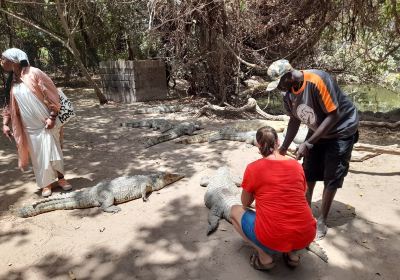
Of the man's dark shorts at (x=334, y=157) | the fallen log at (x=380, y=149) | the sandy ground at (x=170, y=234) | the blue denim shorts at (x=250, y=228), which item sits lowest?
the sandy ground at (x=170, y=234)

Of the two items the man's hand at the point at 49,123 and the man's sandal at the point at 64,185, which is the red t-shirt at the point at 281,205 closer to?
A: the man's hand at the point at 49,123

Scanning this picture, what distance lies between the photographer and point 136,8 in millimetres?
12484

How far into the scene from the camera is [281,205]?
2547 millimetres

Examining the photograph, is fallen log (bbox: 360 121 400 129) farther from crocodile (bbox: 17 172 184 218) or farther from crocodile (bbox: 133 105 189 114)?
crocodile (bbox: 17 172 184 218)

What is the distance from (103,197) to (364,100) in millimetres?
11937

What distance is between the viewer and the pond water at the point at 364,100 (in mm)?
11508

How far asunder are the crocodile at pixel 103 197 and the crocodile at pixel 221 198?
798mm

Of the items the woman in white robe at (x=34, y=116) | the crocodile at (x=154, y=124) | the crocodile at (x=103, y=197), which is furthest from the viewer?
the crocodile at (x=154, y=124)

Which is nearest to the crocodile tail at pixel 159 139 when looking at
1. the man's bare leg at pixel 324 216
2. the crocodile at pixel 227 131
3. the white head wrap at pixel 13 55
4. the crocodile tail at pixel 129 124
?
the crocodile at pixel 227 131

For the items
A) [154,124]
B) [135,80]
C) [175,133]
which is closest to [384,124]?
[175,133]

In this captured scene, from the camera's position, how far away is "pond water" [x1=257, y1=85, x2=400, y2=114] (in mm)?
11508

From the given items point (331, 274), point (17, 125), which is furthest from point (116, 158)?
point (331, 274)

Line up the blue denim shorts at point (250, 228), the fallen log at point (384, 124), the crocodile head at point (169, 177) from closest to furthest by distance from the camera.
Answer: the blue denim shorts at point (250, 228)
the crocodile head at point (169, 177)
the fallen log at point (384, 124)

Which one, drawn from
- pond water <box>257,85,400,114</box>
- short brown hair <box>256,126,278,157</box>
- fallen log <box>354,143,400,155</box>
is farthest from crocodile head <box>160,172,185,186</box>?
pond water <box>257,85,400,114</box>
